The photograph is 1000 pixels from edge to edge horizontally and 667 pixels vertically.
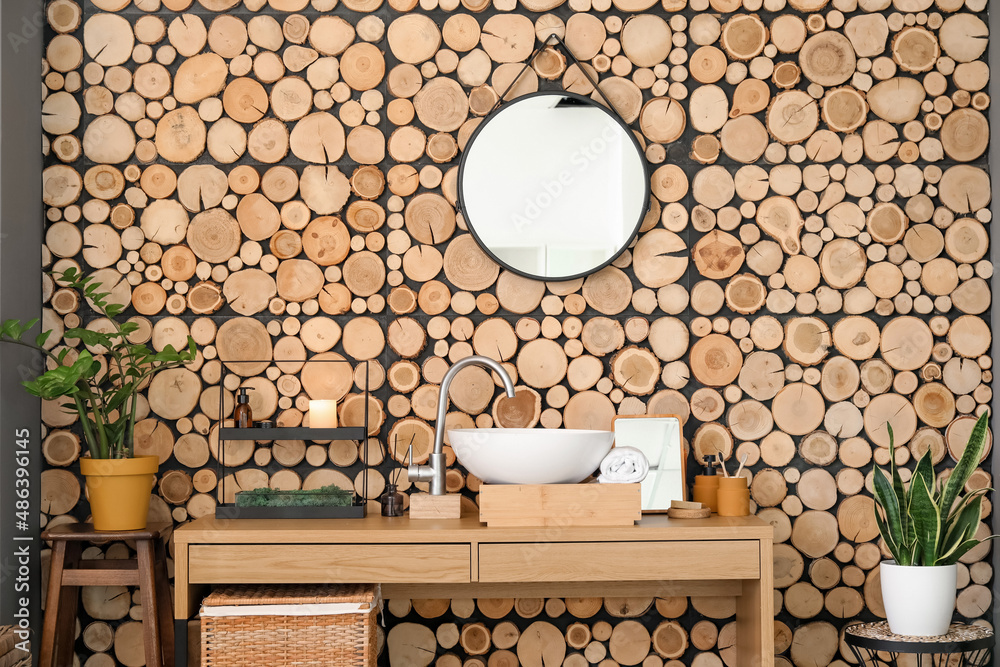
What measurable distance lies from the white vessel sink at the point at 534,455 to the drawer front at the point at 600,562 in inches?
7.4

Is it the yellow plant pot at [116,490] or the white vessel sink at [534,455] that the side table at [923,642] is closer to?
the white vessel sink at [534,455]

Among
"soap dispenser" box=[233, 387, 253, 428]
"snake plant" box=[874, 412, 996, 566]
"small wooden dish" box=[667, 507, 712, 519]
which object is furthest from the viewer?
"soap dispenser" box=[233, 387, 253, 428]

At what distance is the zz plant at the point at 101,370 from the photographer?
212cm

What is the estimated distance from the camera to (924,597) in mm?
2086

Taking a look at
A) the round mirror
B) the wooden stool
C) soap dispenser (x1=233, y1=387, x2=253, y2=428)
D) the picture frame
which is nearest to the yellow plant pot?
the wooden stool

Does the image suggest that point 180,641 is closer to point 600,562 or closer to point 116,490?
point 116,490

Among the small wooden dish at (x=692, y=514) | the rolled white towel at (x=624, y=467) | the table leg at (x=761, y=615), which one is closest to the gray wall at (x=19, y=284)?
the rolled white towel at (x=624, y=467)

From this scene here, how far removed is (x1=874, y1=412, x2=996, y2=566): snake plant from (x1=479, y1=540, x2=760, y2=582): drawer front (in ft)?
1.39

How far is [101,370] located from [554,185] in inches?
57.1

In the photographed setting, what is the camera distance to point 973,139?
2.53m

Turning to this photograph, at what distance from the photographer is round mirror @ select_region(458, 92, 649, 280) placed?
98.0 inches

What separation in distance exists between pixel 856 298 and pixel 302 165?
5.64 ft

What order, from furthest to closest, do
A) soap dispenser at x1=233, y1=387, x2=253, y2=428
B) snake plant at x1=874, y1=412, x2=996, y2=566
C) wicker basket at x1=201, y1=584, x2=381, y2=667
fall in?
1. soap dispenser at x1=233, y1=387, x2=253, y2=428
2. snake plant at x1=874, y1=412, x2=996, y2=566
3. wicker basket at x1=201, y1=584, x2=381, y2=667

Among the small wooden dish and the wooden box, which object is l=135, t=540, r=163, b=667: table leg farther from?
the small wooden dish
